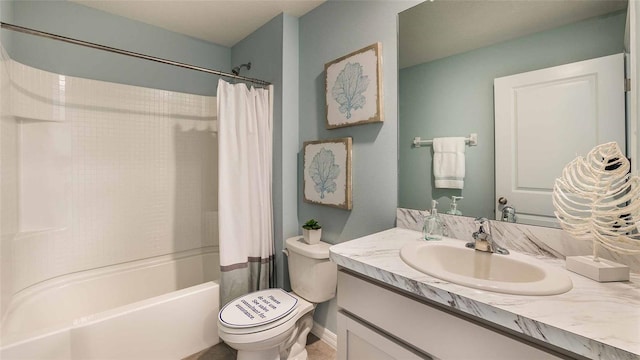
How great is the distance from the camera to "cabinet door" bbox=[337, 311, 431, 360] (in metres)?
0.83

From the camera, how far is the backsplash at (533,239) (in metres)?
0.86

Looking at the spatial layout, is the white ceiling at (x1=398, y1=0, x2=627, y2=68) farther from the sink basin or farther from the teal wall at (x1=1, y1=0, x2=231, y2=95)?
the teal wall at (x1=1, y1=0, x2=231, y2=95)

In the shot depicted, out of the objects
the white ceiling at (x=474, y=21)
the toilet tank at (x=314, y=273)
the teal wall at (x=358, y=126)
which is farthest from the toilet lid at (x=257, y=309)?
the white ceiling at (x=474, y=21)

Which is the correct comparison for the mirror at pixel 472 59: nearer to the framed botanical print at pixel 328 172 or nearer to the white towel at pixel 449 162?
the white towel at pixel 449 162

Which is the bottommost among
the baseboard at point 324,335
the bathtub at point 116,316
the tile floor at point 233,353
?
the tile floor at point 233,353

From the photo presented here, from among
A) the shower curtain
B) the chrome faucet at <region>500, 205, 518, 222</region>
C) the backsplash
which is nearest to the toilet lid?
the shower curtain

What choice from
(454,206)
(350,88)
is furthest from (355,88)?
(454,206)

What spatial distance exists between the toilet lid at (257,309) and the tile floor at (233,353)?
0.48m

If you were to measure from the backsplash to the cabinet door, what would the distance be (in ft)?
1.97

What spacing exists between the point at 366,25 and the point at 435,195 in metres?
1.09

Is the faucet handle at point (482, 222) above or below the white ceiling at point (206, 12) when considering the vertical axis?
below

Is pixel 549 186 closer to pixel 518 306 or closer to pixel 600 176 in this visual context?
pixel 600 176

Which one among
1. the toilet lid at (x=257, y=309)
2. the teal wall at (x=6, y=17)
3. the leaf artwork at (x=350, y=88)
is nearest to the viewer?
the toilet lid at (x=257, y=309)

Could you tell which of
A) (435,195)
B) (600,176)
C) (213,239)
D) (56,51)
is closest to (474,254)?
(435,195)
